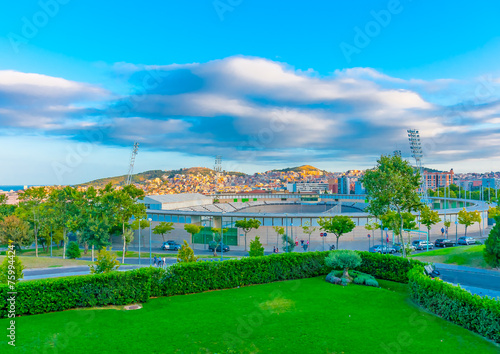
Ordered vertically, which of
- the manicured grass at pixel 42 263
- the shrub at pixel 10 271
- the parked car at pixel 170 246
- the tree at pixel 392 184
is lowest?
the parked car at pixel 170 246

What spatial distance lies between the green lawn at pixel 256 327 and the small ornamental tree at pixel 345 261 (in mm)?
2796

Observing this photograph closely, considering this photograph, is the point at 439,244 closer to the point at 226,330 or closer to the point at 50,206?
the point at 226,330

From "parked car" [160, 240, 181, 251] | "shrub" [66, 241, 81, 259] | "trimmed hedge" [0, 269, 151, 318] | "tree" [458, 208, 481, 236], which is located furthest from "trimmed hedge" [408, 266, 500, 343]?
"shrub" [66, 241, 81, 259]

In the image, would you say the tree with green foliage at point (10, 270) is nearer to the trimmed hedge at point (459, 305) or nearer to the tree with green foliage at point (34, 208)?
the trimmed hedge at point (459, 305)

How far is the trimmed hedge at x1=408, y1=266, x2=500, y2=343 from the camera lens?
12383 millimetres

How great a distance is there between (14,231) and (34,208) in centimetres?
564

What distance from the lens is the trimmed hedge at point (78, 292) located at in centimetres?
1524

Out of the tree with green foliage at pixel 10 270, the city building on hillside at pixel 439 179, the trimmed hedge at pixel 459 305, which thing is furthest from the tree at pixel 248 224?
the city building on hillside at pixel 439 179

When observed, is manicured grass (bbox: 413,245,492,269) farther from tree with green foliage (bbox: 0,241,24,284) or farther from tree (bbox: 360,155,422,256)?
tree with green foliage (bbox: 0,241,24,284)

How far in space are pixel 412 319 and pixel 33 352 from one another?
48.9 feet

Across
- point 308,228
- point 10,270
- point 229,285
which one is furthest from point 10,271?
point 308,228

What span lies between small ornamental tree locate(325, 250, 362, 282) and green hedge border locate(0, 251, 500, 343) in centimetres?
152

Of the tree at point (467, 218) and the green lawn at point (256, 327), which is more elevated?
the tree at point (467, 218)

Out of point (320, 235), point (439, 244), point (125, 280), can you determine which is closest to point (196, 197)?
point (320, 235)
